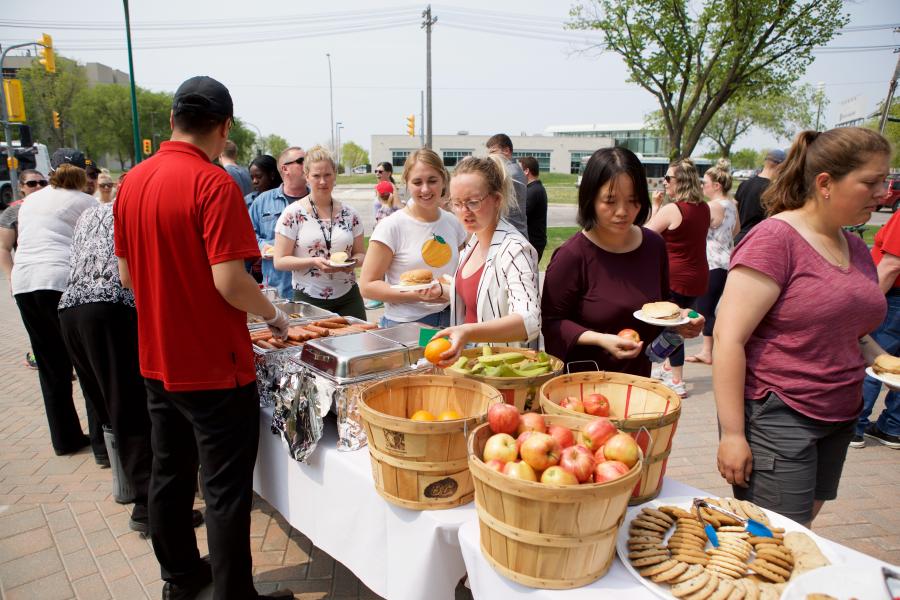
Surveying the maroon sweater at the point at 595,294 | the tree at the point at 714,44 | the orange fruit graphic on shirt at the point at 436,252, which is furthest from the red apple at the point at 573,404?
the tree at the point at 714,44

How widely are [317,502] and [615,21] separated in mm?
18630

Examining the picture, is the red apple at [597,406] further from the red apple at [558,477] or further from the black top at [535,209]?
the black top at [535,209]

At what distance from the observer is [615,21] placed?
17.2 m

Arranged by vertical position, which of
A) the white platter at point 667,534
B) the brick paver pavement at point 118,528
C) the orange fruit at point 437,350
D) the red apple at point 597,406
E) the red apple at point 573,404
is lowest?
the brick paver pavement at point 118,528

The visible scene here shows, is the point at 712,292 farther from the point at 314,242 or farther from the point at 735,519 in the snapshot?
the point at 735,519

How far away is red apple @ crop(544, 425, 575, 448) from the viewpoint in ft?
5.16

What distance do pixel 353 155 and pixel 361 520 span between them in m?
109

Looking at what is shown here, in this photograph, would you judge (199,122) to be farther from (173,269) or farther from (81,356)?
(81,356)

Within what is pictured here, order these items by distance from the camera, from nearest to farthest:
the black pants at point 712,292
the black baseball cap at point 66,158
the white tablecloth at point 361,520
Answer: the white tablecloth at point 361,520 < the black baseball cap at point 66,158 < the black pants at point 712,292

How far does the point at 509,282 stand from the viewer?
2.42 m

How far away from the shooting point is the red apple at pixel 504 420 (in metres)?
1.58

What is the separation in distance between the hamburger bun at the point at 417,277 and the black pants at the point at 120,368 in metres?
1.54

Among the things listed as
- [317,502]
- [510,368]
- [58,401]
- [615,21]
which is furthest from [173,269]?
[615,21]

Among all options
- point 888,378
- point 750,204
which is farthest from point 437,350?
point 750,204
